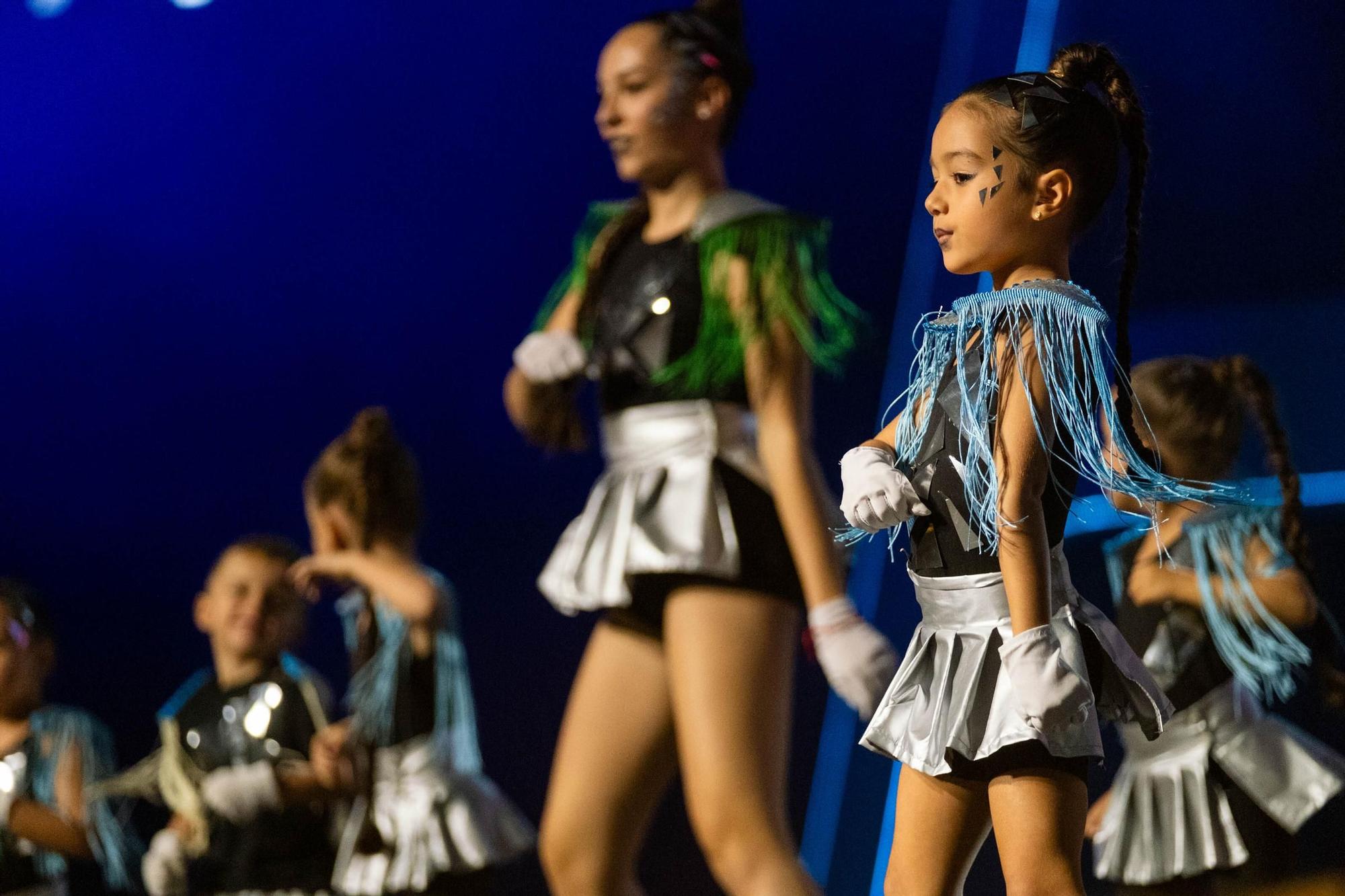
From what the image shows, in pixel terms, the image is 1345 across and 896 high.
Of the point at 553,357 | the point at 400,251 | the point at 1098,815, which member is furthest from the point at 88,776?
the point at 1098,815

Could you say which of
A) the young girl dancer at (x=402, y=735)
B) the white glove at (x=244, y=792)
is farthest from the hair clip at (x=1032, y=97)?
the white glove at (x=244, y=792)

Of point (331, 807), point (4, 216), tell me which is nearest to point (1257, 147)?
point (331, 807)

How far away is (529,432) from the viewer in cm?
221

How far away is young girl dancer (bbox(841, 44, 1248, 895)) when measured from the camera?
1.36 metres

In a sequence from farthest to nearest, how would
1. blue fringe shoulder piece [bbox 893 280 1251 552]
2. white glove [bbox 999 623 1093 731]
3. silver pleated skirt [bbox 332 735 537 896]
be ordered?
1. silver pleated skirt [bbox 332 735 537 896]
2. blue fringe shoulder piece [bbox 893 280 1251 552]
3. white glove [bbox 999 623 1093 731]

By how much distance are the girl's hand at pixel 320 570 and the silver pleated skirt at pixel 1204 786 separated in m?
1.36

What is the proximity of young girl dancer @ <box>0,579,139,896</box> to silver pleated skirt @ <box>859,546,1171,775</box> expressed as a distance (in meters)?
1.99

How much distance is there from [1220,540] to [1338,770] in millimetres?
350

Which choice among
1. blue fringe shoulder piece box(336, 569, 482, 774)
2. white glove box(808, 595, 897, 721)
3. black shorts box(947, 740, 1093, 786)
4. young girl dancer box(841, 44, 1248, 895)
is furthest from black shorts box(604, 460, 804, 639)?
blue fringe shoulder piece box(336, 569, 482, 774)

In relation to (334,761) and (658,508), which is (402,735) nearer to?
(334,761)

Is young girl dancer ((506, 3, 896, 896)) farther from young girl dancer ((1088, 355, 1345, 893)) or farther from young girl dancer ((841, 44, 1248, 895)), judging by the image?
young girl dancer ((1088, 355, 1345, 893))

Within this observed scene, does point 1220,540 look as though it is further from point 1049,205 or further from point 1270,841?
point 1049,205

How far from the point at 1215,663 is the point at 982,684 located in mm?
839

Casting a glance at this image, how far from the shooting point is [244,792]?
2.55 meters
